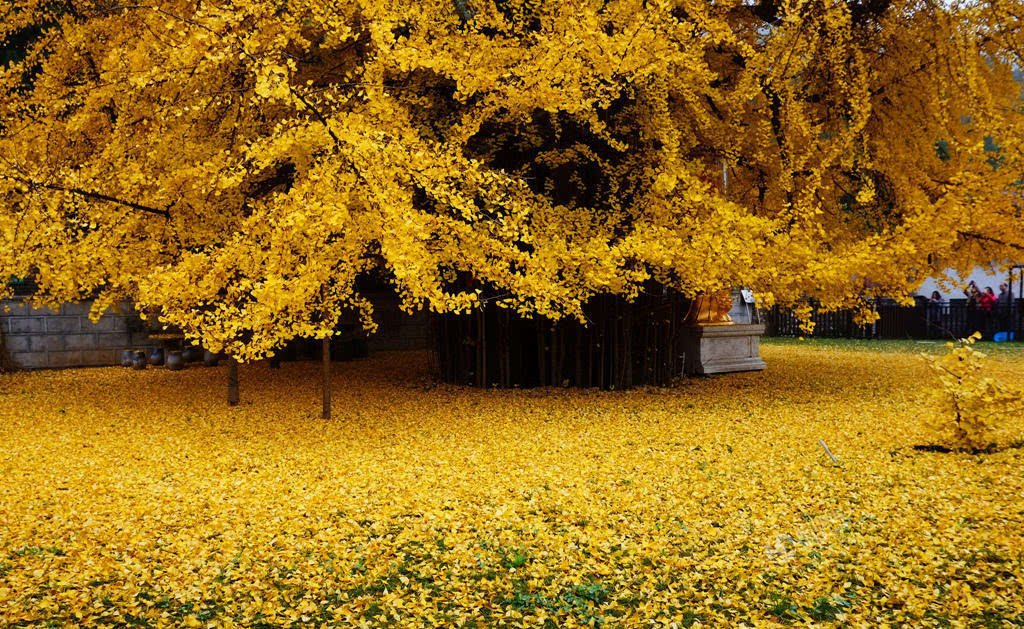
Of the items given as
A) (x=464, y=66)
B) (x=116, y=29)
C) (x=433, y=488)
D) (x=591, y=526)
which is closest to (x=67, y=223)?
(x=116, y=29)

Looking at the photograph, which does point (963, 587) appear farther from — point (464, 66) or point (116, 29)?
point (116, 29)

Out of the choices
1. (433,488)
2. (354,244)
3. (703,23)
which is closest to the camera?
(433,488)

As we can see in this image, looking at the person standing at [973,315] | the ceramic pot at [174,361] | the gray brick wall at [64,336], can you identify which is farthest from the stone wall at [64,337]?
the person standing at [973,315]

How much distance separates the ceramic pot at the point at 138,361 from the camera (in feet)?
50.0

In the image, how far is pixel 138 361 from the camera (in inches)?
600

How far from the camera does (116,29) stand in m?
10.0

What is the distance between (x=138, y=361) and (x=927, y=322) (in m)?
21.7

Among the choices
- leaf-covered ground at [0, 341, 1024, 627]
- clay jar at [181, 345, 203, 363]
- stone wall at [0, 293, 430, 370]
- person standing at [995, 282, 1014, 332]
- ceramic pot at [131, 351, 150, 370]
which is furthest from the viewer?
person standing at [995, 282, 1014, 332]

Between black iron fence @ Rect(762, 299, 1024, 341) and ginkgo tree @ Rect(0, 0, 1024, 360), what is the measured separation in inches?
506

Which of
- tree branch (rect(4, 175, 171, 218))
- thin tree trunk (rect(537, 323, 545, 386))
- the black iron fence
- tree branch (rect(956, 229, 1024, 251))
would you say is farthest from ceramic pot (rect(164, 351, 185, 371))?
the black iron fence

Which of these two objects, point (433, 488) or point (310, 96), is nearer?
point (433, 488)

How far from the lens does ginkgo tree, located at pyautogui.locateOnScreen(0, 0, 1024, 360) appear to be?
24.2 feet

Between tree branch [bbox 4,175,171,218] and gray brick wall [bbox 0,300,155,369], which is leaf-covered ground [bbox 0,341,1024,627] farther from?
gray brick wall [bbox 0,300,155,369]

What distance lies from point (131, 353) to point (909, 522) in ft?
47.4
